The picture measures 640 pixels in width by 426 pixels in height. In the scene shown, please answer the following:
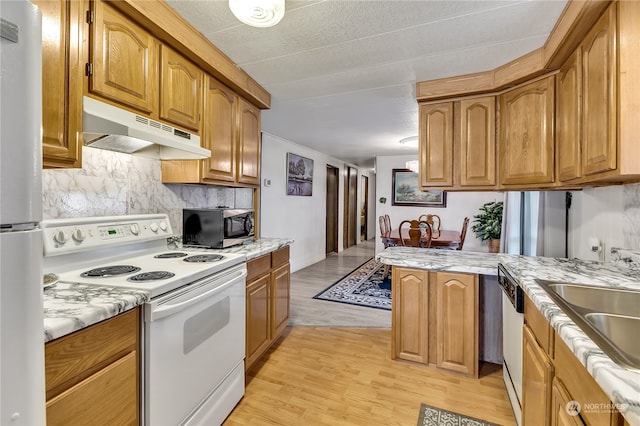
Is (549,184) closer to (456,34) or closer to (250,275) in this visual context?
(456,34)

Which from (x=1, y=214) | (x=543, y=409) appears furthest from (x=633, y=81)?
(x=1, y=214)

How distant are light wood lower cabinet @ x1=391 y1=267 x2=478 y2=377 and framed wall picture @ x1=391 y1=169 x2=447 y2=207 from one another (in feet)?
13.5

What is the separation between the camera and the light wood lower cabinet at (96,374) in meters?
0.86

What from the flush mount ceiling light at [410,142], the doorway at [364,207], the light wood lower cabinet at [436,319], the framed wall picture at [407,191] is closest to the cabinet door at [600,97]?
the light wood lower cabinet at [436,319]

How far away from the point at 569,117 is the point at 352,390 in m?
2.13

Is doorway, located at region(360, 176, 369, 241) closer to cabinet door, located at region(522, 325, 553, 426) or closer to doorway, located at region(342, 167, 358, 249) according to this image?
doorway, located at region(342, 167, 358, 249)

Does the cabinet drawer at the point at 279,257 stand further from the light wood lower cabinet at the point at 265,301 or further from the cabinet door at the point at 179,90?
the cabinet door at the point at 179,90

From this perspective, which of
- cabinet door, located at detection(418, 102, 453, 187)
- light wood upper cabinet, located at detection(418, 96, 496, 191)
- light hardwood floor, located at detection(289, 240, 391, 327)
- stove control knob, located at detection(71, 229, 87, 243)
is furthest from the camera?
light hardwood floor, located at detection(289, 240, 391, 327)

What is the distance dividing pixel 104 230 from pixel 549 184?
2686 mm

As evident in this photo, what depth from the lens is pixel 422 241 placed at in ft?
13.4

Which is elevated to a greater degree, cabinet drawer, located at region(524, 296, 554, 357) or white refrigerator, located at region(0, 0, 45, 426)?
white refrigerator, located at region(0, 0, 45, 426)

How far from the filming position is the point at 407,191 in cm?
620

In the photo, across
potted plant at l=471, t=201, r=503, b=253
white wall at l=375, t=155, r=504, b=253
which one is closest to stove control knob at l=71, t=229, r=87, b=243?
potted plant at l=471, t=201, r=503, b=253

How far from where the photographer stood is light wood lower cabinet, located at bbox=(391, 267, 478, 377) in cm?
208
